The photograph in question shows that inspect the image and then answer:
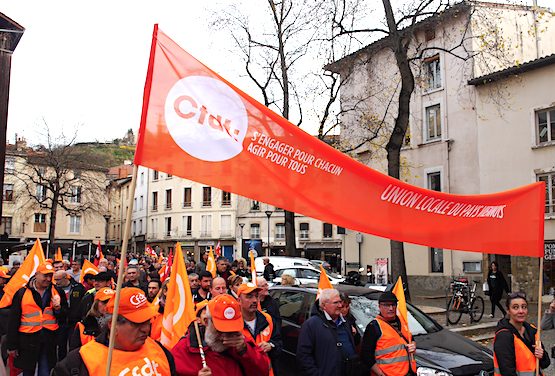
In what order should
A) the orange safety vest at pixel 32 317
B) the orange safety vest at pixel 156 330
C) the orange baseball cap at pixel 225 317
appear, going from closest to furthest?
the orange baseball cap at pixel 225 317
the orange safety vest at pixel 156 330
the orange safety vest at pixel 32 317

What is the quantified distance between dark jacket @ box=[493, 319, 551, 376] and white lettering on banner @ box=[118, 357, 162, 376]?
305 cm

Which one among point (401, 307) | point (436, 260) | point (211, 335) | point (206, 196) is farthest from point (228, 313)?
point (206, 196)

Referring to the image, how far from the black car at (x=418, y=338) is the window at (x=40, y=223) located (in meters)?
61.5

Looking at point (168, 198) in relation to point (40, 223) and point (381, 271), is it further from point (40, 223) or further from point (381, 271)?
point (381, 271)

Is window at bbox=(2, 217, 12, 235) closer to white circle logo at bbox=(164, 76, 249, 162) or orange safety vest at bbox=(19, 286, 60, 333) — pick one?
orange safety vest at bbox=(19, 286, 60, 333)

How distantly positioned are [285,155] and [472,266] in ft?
77.0

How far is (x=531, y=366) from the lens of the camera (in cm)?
464

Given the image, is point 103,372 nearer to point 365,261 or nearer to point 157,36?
point 157,36

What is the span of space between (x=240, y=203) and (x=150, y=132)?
58.4m

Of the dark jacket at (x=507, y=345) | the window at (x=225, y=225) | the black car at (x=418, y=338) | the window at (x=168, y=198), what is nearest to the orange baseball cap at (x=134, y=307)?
the dark jacket at (x=507, y=345)

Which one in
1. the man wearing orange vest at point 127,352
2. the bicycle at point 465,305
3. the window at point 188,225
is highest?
the window at point 188,225

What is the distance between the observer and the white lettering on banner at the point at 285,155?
167 inches

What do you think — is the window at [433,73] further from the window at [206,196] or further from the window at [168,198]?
the window at [168,198]

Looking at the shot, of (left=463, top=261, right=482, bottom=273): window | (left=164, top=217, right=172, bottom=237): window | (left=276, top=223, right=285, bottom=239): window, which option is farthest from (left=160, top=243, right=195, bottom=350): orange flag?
(left=164, top=217, right=172, bottom=237): window
